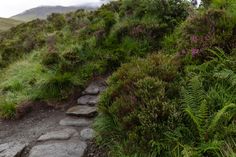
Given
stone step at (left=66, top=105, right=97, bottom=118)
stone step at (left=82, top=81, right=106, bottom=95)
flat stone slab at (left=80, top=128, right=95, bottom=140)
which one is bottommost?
flat stone slab at (left=80, top=128, right=95, bottom=140)

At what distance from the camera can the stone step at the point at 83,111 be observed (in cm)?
865

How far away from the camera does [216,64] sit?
23.2ft

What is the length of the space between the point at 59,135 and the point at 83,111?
48.3 inches

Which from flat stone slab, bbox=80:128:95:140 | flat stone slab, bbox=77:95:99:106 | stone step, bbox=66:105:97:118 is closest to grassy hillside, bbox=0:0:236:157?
flat stone slab, bbox=80:128:95:140

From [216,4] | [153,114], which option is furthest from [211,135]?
[216,4]

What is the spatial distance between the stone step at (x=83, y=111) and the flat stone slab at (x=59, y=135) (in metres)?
0.71

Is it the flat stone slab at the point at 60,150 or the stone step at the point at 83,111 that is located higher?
the stone step at the point at 83,111

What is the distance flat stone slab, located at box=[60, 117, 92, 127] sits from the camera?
8266 mm

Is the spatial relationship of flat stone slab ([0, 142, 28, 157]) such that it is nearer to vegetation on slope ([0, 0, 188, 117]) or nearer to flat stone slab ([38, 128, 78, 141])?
flat stone slab ([38, 128, 78, 141])

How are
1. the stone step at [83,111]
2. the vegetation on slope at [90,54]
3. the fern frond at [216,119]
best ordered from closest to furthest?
the fern frond at [216,119]
the stone step at [83,111]
the vegetation on slope at [90,54]

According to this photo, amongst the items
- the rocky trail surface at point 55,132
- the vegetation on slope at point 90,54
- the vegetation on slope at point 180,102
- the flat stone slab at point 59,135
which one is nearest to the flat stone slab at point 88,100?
the rocky trail surface at point 55,132

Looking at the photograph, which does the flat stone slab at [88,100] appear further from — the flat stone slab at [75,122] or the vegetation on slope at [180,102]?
the vegetation on slope at [180,102]

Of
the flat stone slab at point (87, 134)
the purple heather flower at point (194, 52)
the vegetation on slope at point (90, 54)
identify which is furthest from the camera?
the vegetation on slope at point (90, 54)

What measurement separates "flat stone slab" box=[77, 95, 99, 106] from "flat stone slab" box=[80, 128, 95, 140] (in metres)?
1.42
